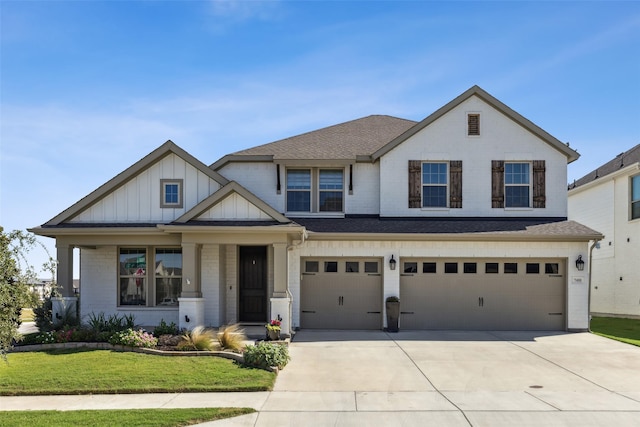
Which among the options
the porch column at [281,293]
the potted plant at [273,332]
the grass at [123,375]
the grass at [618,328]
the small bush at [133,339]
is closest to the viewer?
the grass at [123,375]

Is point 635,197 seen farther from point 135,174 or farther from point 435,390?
point 135,174

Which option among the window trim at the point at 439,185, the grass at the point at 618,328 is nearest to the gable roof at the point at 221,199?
the window trim at the point at 439,185

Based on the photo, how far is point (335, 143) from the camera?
68.1ft

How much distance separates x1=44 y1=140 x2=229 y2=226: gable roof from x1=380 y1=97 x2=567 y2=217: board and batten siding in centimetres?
572

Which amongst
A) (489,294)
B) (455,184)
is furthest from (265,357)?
(455,184)

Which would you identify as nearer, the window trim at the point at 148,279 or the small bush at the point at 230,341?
the small bush at the point at 230,341

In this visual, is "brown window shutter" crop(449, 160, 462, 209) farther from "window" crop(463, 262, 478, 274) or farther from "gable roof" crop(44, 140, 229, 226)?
"gable roof" crop(44, 140, 229, 226)

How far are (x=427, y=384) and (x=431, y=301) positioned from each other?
7.43 metres

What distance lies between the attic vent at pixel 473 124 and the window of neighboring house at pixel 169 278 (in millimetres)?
10270

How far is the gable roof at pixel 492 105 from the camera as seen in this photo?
1894 cm

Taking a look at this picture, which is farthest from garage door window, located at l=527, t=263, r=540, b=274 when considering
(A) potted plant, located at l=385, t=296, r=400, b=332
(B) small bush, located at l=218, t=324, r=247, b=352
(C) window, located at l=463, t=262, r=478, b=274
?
(B) small bush, located at l=218, t=324, r=247, b=352

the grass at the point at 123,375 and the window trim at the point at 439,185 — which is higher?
the window trim at the point at 439,185

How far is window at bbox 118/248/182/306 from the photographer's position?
18.1 m

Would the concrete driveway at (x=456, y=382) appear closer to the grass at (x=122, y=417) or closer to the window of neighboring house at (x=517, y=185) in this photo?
the grass at (x=122, y=417)
